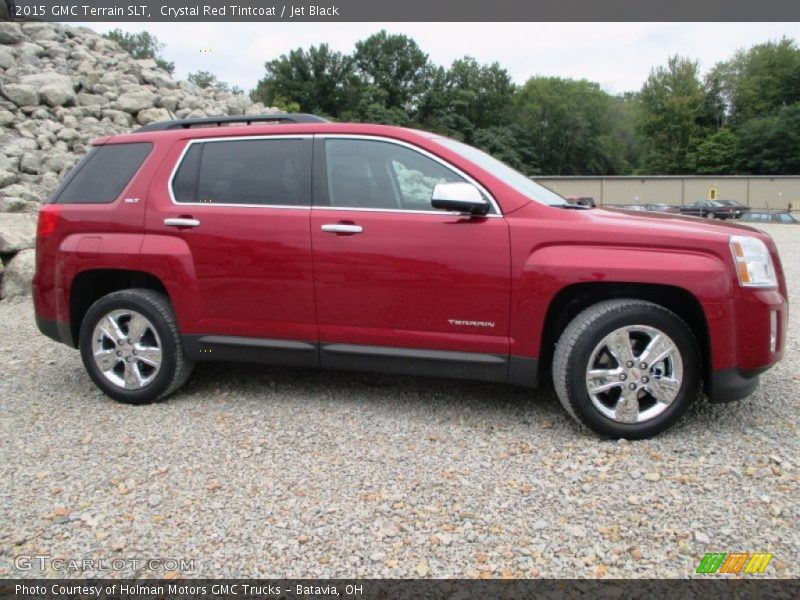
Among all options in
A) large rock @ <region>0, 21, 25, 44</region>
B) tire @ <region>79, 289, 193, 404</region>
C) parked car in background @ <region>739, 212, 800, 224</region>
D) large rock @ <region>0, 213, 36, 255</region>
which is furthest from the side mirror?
parked car in background @ <region>739, 212, 800, 224</region>

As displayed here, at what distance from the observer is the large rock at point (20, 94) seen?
14266 mm

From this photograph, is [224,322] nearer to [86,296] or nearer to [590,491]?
[86,296]

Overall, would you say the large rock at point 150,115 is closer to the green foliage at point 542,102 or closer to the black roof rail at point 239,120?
the black roof rail at point 239,120

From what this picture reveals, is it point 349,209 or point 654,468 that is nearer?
point 654,468

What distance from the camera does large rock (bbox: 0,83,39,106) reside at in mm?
14266

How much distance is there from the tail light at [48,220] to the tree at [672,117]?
236 ft

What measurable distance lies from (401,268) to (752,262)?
189 centimetres

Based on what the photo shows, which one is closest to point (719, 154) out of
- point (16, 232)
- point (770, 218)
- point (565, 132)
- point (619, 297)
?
point (565, 132)

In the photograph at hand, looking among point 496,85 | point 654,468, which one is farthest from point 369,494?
point 496,85

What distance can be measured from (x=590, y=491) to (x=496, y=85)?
79.2m

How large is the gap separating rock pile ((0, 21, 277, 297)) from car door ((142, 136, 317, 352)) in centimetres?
520

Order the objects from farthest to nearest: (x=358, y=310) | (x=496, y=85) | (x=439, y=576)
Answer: (x=496, y=85)
(x=358, y=310)
(x=439, y=576)

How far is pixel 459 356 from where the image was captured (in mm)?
3533

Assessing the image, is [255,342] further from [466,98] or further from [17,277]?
[466,98]
